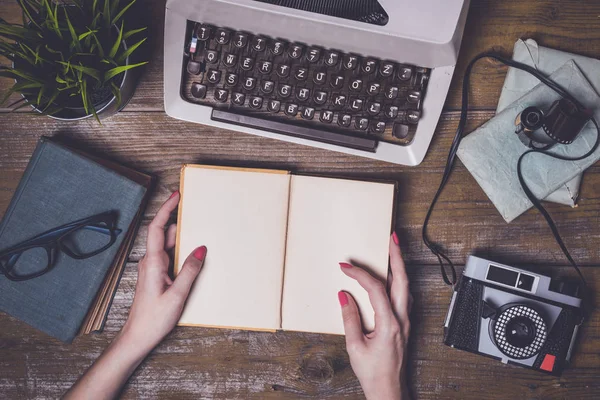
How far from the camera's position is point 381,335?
103 centimetres

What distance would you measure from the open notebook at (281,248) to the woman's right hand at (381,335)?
3cm

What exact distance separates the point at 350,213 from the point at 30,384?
0.83 metres

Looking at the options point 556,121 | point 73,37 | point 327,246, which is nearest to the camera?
point 73,37

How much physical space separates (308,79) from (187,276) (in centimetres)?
50

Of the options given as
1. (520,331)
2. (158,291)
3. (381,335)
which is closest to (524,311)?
(520,331)

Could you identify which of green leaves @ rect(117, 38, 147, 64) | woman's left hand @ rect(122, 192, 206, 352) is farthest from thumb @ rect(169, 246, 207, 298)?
green leaves @ rect(117, 38, 147, 64)

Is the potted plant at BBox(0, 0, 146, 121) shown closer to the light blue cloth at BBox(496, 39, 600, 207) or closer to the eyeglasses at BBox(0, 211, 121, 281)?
the eyeglasses at BBox(0, 211, 121, 281)

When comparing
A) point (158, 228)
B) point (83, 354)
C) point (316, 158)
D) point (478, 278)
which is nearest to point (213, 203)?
point (158, 228)

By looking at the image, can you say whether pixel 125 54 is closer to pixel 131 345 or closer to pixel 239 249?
pixel 239 249

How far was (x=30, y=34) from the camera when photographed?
0.85 m

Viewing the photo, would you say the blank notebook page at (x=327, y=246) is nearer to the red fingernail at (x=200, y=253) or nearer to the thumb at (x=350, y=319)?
the thumb at (x=350, y=319)

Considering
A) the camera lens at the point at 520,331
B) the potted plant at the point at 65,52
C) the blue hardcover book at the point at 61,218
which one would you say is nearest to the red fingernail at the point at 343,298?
the camera lens at the point at 520,331

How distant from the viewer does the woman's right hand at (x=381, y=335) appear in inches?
40.4

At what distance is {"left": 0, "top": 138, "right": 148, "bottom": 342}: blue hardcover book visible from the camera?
104 centimetres
